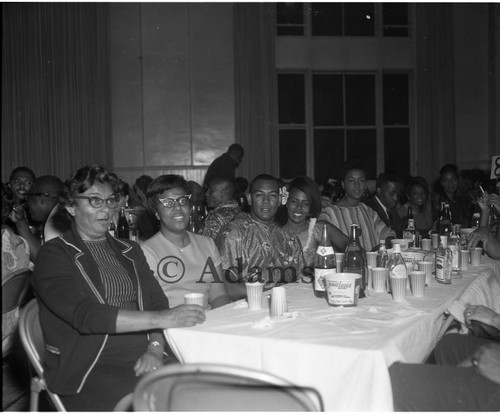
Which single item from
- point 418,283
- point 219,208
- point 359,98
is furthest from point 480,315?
point 359,98

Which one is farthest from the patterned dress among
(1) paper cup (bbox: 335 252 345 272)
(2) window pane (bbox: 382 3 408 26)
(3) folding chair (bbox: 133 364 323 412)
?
(2) window pane (bbox: 382 3 408 26)

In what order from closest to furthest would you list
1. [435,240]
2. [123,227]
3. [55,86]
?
[435,240]
[123,227]
[55,86]

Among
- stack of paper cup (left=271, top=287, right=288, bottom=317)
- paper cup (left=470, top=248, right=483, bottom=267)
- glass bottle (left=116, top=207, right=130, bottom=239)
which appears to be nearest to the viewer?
stack of paper cup (left=271, top=287, right=288, bottom=317)

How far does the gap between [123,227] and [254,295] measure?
2527 millimetres

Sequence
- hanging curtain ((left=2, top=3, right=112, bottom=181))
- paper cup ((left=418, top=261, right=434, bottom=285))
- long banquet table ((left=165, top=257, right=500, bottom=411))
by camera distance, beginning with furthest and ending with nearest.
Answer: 1. hanging curtain ((left=2, top=3, right=112, bottom=181))
2. paper cup ((left=418, top=261, right=434, bottom=285))
3. long banquet table ((left=165, top=257, right=500, bottom=411))

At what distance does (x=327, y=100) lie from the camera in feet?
33.3

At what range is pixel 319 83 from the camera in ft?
33.2

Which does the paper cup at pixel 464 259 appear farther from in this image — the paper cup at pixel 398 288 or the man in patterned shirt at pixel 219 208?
the man in patterned shirt at pixel 219 208

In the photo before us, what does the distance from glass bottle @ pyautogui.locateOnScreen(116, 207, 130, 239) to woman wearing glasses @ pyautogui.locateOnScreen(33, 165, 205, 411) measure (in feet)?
6.56

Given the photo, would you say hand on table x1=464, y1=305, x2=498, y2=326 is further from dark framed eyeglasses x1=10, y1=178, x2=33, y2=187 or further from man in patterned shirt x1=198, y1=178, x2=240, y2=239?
dark framed eyeglasses x1=10, y1=178, x2=33, y2=187

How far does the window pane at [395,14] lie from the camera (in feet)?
32.9

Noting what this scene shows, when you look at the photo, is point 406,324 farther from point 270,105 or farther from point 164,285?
point 270,105

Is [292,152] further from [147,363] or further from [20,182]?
[147,363]

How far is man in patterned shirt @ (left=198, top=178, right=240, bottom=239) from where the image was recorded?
416cm
